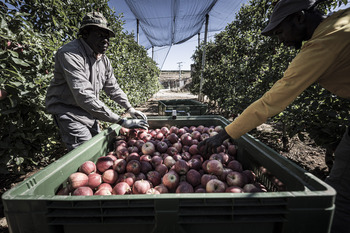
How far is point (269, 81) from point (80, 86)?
3508mm

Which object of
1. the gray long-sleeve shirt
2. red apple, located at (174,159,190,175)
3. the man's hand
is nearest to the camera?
the man's hand

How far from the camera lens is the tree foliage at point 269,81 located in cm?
256

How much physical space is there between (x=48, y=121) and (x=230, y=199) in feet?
9.73

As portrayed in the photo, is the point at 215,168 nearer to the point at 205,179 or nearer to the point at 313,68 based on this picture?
the point at 205,179

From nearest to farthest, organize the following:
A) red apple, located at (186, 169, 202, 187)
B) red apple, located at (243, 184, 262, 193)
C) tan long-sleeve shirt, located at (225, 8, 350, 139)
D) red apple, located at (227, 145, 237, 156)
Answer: tan long-sleeve shirt, located at (225, 8, 350, 139), red apple, located at (243, 184, 262, 193), red apple, located at (186, 169, 202, 187), red apple, located at (227, 145, 237, 156)

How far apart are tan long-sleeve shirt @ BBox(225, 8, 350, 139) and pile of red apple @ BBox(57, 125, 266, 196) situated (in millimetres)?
492

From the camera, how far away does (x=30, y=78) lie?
2391mm

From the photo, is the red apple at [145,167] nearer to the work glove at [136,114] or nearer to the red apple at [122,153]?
the red apple at [122,153]

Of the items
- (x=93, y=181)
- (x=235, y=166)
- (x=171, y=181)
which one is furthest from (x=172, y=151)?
(x=93, y=181)

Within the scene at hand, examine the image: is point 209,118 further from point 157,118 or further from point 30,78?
point 30,78

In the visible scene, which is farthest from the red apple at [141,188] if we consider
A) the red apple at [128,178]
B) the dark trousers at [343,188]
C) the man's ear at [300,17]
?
the man's ear at [300,17]

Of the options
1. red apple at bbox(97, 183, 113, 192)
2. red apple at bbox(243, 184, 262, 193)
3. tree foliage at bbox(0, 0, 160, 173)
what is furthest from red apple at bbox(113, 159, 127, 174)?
tree foliage at bbox(0, 0, 160, 173)

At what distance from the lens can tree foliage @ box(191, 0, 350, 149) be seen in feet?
8.39

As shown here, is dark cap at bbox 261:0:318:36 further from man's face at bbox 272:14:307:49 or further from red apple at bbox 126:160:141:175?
red apple at bbox 126:160:141:175
